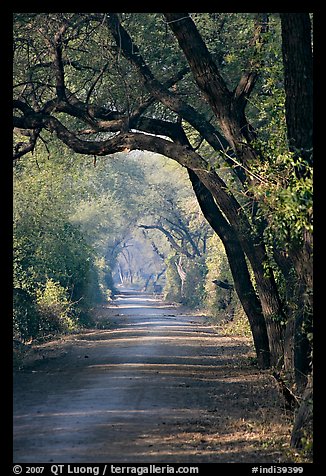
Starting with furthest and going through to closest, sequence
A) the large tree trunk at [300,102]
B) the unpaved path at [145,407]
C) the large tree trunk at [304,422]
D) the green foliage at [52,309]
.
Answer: the green foliage at [52,309] → the large tree trunk at [300,102] → the large tree trunk at [304,422] → the unpaved path at [145,407]

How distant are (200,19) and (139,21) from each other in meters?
1.33

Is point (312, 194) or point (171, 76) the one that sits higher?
point (171, 76)

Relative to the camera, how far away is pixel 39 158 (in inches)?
1042

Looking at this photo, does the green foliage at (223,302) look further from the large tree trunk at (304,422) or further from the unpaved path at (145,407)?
the large tree trunk at (304,422)

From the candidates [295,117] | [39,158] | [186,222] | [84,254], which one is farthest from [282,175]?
[186,222]

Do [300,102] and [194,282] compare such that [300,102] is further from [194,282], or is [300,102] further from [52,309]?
[194,282]

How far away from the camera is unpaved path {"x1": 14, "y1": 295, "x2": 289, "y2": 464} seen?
10.7 metres

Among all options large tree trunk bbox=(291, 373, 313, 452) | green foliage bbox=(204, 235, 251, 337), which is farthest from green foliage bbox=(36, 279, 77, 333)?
large tree trunk bbox=(291, 373, 313, 452)

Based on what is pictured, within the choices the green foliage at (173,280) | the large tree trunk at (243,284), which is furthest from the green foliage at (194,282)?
the large tree trunk at (243,284)

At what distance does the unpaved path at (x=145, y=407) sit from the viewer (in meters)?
10.7

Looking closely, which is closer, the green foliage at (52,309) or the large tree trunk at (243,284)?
the large tree trunk at (243,284)

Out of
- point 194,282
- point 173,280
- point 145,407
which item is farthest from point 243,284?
point 173,280
